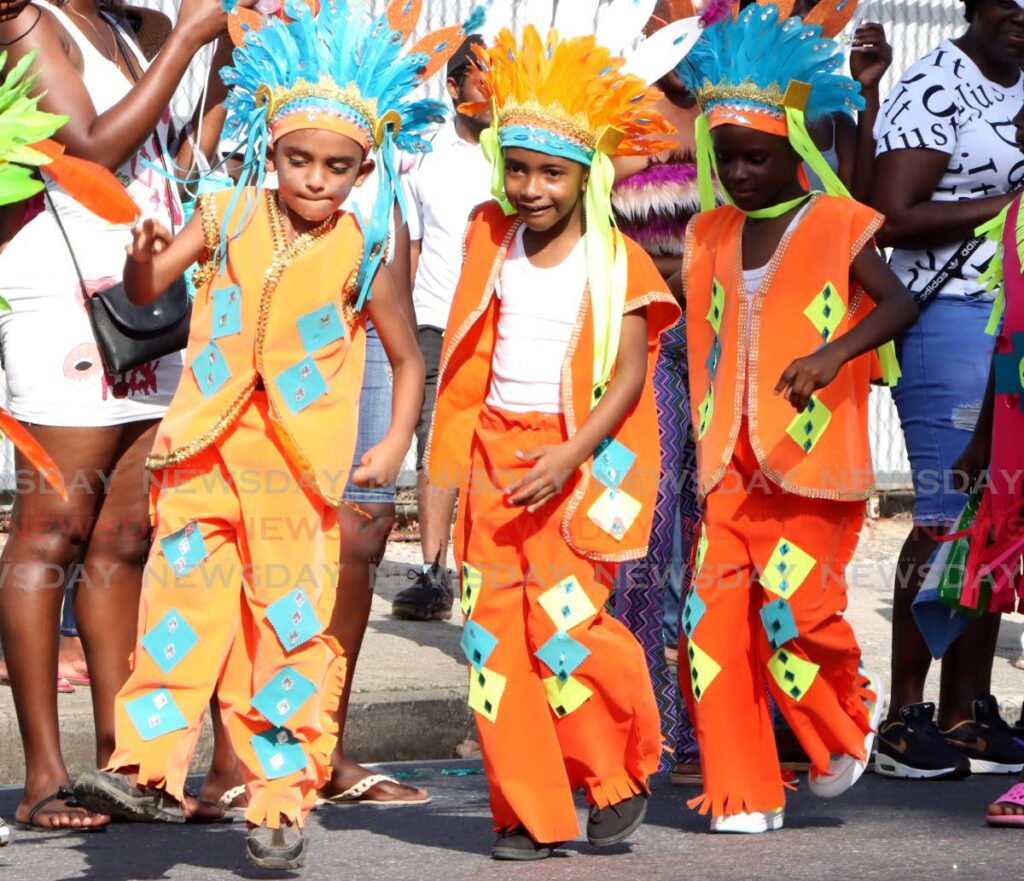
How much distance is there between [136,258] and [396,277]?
1.00 metres

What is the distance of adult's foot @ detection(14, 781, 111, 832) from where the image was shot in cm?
479

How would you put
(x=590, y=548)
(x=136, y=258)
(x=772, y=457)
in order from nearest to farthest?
(x=136, y=258) → (x=590, y=548) → (x=772, y=457)

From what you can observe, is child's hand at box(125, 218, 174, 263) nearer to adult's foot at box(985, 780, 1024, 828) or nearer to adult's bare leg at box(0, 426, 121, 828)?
adult's bare leg at box(0, 426, 121, 828)

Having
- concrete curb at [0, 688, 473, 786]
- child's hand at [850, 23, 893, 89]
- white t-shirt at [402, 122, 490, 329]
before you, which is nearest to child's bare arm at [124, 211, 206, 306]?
concrete curb at [0, 688, 473, 786]

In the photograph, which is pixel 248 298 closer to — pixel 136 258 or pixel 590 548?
pixel 136 258

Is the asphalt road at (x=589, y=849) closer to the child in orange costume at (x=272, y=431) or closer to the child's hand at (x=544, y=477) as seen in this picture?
the child in orange costume at (x=272, y=431)

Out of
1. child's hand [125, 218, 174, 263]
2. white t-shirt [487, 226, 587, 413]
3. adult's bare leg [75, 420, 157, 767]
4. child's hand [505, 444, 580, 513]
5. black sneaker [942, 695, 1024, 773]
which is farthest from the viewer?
black sneaker [942, 695, 1024, 773]

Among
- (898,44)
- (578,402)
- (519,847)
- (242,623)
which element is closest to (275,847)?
(242,623)

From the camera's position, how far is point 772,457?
16.6 ft

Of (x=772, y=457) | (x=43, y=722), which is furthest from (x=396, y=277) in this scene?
(x=43, y=722)

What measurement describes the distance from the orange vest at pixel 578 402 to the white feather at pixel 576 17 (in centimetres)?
48

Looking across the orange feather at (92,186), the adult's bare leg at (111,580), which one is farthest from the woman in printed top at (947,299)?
the orange feather at (92,186)

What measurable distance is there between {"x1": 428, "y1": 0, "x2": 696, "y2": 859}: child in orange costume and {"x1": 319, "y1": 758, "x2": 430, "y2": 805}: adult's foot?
74 centimetres

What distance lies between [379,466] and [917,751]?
223cm
